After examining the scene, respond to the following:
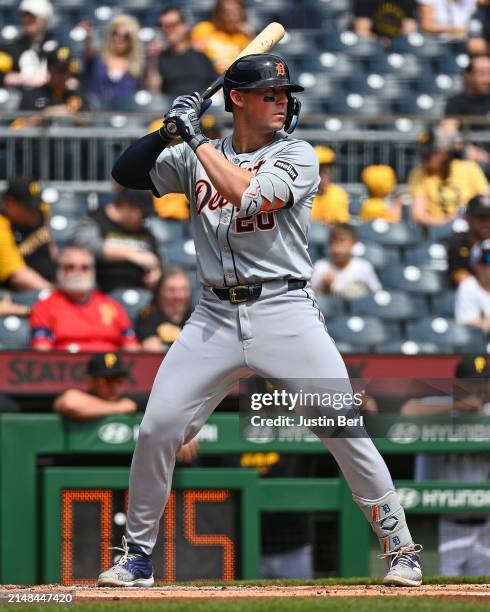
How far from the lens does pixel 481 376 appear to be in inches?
268

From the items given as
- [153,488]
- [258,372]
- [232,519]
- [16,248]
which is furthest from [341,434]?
[16,248]

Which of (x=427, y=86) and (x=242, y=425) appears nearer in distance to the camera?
(x=242, y=425)

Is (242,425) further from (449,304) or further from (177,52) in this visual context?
(177,52)

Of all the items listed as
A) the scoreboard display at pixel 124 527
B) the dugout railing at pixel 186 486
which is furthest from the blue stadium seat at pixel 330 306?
the scoreboard display at pixel 124 527

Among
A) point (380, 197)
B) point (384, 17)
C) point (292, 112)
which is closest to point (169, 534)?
point (292, 112)

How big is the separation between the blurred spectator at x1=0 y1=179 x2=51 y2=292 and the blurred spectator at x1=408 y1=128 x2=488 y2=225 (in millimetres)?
2680

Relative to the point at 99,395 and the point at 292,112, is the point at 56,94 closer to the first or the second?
the point at 99,395

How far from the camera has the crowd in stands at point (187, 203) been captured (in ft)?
26.5

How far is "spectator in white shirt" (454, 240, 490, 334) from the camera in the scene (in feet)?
29.2

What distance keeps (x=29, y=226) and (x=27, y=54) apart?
2076 mm

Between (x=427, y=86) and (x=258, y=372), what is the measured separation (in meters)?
7.29

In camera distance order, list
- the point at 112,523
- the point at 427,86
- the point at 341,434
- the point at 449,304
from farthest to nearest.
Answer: the point at 427,86 < the point at 449,304 < the point at 112,523 < the point at 341,434

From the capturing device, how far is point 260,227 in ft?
15.2

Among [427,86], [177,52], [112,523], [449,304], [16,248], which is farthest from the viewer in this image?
[427,86]
